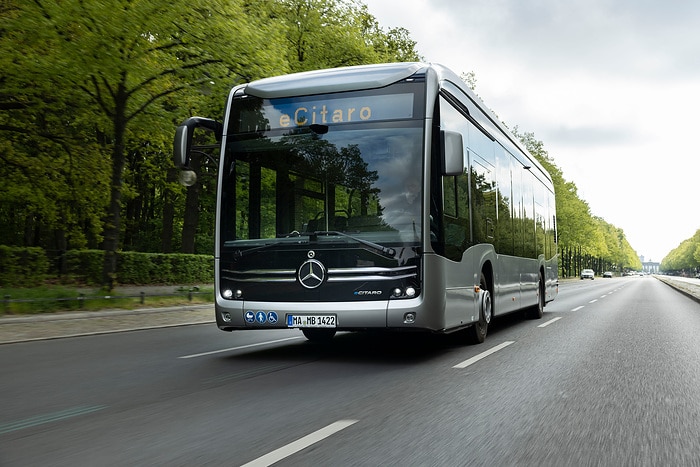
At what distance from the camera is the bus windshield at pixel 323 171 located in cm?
784

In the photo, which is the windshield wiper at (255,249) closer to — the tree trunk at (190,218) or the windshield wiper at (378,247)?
the windshield wiper at (378,247)

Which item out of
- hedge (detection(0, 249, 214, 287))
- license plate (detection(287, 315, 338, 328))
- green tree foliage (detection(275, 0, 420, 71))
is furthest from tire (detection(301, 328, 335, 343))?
green tree foliage (detection(275, 0, 420, 71))

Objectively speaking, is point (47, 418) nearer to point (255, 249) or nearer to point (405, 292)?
point (255, 249)

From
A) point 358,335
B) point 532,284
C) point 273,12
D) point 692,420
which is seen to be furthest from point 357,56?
point 692,420

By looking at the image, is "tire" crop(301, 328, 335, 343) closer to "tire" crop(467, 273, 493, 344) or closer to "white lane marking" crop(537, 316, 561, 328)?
"tire" crop(467, 273, 493, 344)

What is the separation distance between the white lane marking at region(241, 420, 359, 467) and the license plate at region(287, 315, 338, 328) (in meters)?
2.77

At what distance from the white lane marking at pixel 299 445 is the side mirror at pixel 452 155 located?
12.0ft

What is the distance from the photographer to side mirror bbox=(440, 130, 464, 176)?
7.80 m

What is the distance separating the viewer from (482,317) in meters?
9.82

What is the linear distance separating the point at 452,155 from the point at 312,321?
2472 mm

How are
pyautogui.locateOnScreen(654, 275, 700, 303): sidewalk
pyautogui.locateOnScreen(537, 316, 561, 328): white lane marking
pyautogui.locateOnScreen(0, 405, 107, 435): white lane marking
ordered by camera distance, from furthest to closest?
pyautogui.locateOnScreen(654, 275, 700, 303): sidewalk, pyautogui.locateOnScreen(537, 316, 561, 328): white lane marking, pyautogui.locateOnScreen(0, 405, 107, 435): white lane marking

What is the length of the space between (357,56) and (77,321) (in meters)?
18.1

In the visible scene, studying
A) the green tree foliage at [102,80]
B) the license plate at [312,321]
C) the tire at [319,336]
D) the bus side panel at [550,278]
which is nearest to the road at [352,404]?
the tire at [319,336]

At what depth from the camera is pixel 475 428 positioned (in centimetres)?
480
